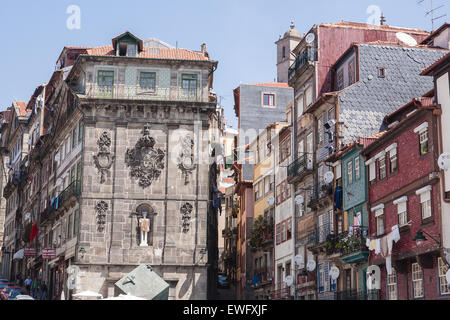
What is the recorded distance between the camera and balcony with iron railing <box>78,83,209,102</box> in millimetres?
57656

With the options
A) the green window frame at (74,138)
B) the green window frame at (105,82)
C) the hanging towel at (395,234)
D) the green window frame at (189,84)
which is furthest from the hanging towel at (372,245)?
the green window frame at (74,138)

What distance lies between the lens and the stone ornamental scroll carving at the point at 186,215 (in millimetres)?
55969

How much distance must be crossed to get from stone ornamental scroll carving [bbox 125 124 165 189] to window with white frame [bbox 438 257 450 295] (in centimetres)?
2727

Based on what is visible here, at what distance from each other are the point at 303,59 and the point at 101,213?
17.6 metres

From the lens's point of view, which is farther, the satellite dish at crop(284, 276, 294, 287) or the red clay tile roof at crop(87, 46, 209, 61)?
the red clay tile roof at crop(87, 46, 209, 61)

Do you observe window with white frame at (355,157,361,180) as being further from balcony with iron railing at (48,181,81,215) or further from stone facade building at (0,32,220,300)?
balcony with iron railing at (48,181,81,215)

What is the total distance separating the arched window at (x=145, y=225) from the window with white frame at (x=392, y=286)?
21356mm

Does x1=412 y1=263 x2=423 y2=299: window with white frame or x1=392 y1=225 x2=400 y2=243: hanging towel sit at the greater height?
x1=392 y1=225 x2=400 y2=243: hanging towel

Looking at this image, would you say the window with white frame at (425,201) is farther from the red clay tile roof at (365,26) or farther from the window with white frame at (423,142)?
the red clay tile roof at (365,26)

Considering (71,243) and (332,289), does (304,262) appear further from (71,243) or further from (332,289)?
(71,243)

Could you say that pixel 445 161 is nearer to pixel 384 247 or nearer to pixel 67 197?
pixel 384 247

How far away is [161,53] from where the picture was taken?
196 ft

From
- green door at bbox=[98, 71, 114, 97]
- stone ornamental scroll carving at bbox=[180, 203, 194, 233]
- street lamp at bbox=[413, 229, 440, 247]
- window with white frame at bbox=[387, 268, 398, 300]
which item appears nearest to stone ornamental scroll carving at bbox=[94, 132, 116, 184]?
green door at bbox=[98, 71, 114, 97]

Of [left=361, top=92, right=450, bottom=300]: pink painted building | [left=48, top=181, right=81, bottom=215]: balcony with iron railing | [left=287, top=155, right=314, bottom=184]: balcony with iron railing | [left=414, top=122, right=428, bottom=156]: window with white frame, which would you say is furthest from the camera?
[left=48, top=181, right=81, bottom=215]: balcony with iron railing
